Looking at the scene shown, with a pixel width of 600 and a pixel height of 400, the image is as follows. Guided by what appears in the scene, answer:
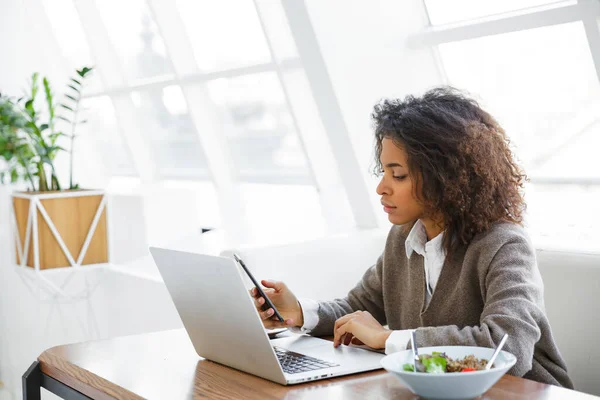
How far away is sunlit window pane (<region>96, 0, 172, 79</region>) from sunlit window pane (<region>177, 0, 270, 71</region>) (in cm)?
26

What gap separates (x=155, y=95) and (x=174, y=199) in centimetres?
81

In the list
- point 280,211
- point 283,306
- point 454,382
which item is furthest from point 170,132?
Result: point 454,382

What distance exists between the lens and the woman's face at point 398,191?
184 centimetres

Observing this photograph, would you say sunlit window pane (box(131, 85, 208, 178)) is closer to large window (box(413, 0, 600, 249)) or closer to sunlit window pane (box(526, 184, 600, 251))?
large window (box(413, 0, 600, 249))

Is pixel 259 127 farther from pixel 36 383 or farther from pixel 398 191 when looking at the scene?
pixel 36 383

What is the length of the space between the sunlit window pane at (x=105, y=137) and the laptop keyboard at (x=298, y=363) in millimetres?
3818

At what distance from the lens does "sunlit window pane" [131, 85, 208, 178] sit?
15.1 ft

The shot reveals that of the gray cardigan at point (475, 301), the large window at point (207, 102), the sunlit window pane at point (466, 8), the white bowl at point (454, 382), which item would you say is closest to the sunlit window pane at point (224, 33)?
the large window at point (207, 102)

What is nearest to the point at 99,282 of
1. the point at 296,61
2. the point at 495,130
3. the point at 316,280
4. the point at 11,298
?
the point at 11,298

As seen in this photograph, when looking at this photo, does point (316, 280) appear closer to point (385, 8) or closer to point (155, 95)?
point (385, 8)

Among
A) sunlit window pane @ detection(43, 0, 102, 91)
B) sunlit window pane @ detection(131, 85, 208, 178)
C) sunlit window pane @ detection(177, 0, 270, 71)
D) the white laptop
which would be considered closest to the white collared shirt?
the white laptop

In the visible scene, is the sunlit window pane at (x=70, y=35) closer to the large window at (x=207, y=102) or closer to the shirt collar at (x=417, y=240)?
the large window at (x=207, y=102)

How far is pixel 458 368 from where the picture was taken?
1278 millimetres

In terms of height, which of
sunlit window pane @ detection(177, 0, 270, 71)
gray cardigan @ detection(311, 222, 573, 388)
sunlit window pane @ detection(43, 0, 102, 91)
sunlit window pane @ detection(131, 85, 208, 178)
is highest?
sunlit window pane @ detection(43, 0, 102, 91)
